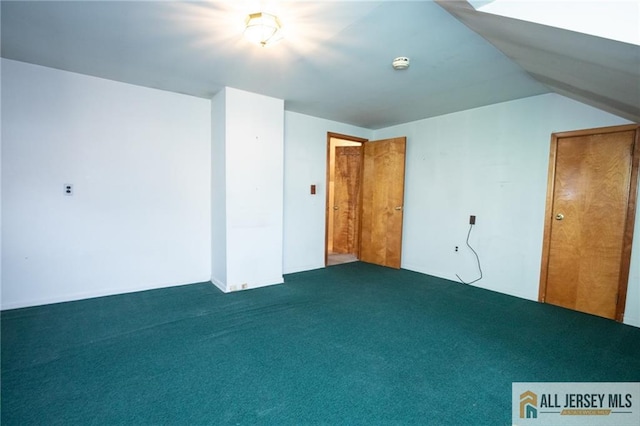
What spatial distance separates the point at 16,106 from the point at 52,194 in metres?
0.92

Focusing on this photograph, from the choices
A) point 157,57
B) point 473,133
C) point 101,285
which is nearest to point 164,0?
point 157,57

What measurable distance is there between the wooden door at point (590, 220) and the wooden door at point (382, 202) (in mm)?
2024

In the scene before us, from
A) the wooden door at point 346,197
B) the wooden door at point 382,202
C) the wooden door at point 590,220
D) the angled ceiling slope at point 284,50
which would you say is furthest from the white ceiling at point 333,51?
the wooden door at point 346,197

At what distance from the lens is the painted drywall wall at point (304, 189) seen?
180 inches

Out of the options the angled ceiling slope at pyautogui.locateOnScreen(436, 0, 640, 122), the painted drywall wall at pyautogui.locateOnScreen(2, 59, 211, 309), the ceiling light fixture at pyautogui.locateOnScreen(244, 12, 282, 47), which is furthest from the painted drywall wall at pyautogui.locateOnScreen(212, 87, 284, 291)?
the angled ceiling slope at pyautogui.locateOnScreen(436, 0, 640, 122)

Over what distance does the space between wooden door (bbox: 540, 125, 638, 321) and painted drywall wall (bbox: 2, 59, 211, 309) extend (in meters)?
4.44

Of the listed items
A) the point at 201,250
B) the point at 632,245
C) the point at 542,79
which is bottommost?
the point at 201,250

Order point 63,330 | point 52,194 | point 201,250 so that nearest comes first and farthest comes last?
point 63,330 < point 52,194 < point 201,250

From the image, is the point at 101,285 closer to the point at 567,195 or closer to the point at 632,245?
the point at 567,195

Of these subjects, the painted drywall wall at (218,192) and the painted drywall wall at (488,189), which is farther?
the painted drywall wall at (218,192)

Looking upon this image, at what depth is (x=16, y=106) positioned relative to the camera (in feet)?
9.53

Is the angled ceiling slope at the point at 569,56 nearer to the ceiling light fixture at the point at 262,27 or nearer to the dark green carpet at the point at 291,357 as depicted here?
the ceiling light fixture at the point at 262,27

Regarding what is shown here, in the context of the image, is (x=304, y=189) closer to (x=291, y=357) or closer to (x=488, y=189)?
(x=488, y=189)

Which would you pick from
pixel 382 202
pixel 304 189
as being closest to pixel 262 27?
pixel 304 189
